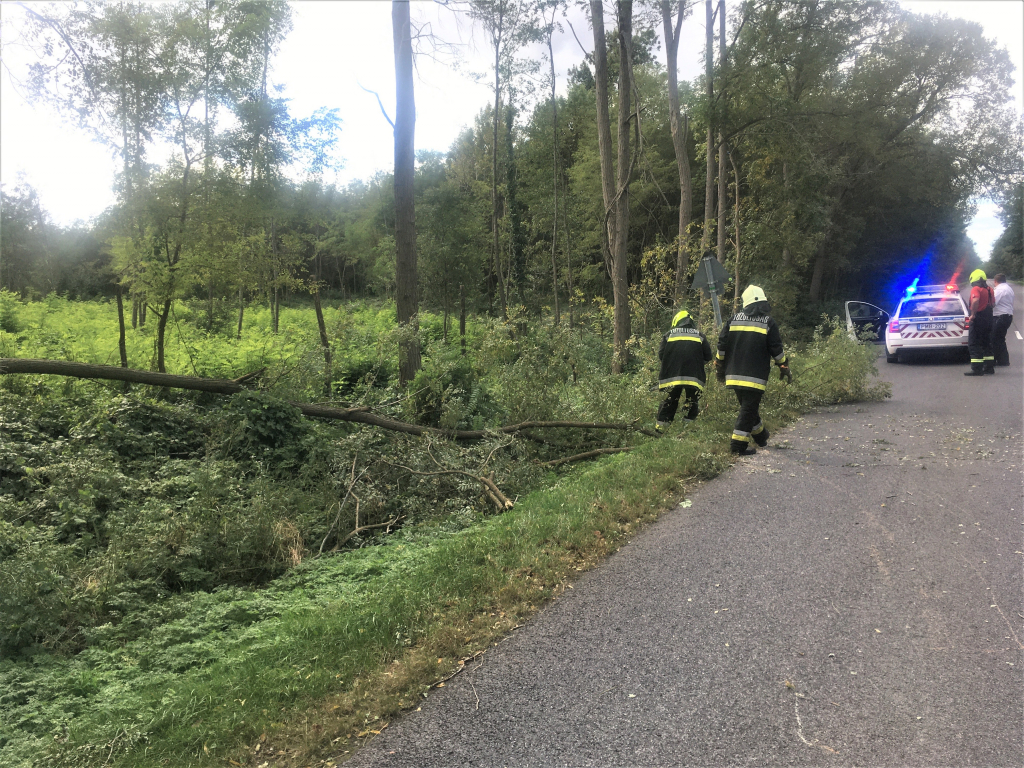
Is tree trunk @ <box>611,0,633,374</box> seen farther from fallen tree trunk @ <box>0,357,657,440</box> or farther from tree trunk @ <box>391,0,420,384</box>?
fallen tree trunk @ <box>0,357,657,440</box>

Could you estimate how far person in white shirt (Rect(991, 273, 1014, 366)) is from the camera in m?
14.1

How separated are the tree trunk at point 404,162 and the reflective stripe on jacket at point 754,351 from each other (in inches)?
220

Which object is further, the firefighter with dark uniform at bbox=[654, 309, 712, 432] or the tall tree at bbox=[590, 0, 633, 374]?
the tall tree at bbox=[590, 0, 633, 374]

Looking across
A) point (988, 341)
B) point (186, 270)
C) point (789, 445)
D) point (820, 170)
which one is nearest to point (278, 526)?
point (789, 445)

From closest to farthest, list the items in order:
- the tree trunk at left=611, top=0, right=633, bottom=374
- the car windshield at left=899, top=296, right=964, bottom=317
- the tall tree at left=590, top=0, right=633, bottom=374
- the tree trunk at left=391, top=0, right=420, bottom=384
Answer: the tree trunk at left=391, top=0, right=420, bottom=384 < the tall tree at left=590, top=0, right=633, bottom=374 < the tree trunk at left=611, top=0, right=633, bottom=374 < the car windshield at left=899, top=296, right=964, bottom=317

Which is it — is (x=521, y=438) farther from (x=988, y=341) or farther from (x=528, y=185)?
(x=528, y=185)

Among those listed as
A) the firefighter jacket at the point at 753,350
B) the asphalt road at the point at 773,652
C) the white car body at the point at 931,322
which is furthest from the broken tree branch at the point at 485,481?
the white car body at the point at 931,322

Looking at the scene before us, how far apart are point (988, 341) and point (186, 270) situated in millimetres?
17997

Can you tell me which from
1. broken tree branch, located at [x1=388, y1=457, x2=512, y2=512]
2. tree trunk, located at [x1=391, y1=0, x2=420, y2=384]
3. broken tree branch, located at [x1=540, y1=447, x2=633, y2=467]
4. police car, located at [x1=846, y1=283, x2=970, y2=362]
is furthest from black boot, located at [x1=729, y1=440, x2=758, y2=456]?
police car, located at [x1=846, y1=283, x2=970, y2=362]

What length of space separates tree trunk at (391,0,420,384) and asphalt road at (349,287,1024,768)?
7120 mm

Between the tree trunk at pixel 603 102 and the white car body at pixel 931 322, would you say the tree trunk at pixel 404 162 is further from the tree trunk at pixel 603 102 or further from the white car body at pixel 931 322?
the white car body at pixel 931 322

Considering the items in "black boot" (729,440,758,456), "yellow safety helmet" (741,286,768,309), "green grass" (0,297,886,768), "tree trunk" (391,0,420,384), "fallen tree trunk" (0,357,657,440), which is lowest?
"green grass" (0,297,886,768)

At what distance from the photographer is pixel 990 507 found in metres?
5.37

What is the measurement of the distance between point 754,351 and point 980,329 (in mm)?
9543
